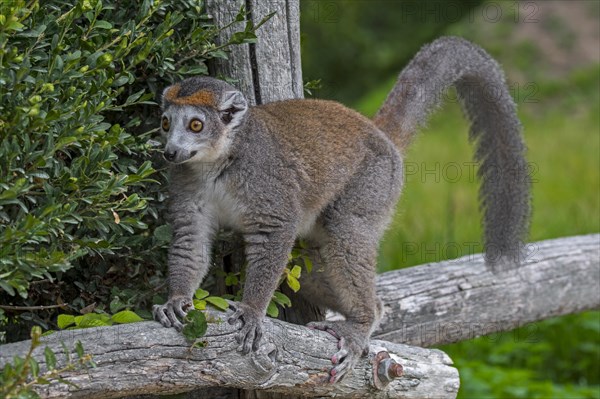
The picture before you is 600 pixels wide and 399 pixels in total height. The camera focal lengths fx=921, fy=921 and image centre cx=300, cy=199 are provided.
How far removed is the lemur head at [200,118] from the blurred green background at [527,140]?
3.24 ft

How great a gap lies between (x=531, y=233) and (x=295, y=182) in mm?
4304

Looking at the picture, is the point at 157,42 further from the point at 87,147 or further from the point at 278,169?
the point at 278,169

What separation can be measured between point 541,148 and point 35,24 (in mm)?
10035

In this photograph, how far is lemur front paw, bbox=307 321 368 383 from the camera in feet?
14.6

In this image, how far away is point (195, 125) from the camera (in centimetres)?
425

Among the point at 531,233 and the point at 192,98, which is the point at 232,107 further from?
the point at 531,233

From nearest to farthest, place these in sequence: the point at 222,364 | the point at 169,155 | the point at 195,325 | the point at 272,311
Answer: the point at 195,325 < the point at 222,364 < the point at 169,155 < the point at 272,311

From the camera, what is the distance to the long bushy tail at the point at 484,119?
5.45m

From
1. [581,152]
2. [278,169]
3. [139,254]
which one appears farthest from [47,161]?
[581,152]

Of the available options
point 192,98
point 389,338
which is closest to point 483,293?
point 389,338

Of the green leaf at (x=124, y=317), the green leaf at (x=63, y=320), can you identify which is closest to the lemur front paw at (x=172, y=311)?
the green leaf at (x=124, y=317)

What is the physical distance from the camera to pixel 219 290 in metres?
4.90

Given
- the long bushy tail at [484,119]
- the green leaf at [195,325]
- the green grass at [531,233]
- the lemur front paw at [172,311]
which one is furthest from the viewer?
the green grass at [531,233]

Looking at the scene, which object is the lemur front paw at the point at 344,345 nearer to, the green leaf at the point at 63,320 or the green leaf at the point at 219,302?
the green leaf at the point at 219,302
